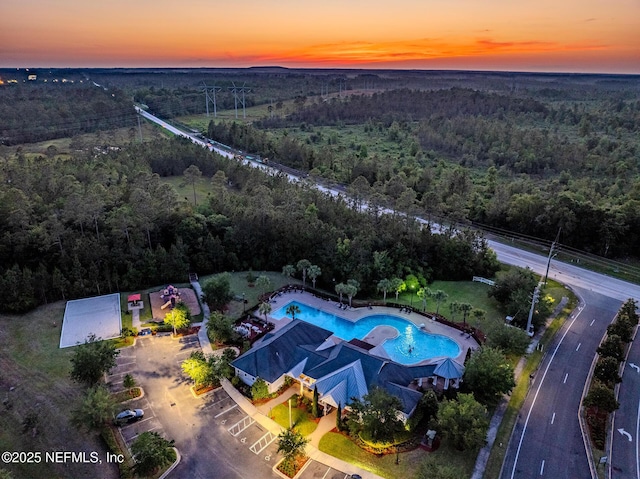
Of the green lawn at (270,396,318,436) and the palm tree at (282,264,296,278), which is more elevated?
the palm tree at (282,264,296,278)

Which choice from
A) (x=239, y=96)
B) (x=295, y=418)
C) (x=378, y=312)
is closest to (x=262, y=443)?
(x=295, y=418)

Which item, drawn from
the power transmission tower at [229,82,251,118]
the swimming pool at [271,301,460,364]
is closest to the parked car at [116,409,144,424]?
the swimming pool at [271,301,460,364]

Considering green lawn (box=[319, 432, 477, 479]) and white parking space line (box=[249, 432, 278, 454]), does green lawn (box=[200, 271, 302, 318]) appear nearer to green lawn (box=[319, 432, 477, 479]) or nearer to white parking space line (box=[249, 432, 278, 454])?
white parking space line (box=[249, 432, 278, 454])

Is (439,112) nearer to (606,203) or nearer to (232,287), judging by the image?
(606,203)

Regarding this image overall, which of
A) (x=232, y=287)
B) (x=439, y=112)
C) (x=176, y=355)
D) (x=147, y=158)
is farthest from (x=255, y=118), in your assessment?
(x=176, y=355)

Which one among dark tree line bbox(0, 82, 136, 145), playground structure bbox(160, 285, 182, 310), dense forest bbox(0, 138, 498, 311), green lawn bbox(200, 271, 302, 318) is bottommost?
green lawn bbox(200, 271, 302, 318)

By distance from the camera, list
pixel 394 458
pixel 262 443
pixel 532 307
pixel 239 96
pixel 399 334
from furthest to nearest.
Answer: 1. pixel 239 96
2. pixel 399 334
3. pixel 532 307
4. pixel 262 443
5. pixel 394 458

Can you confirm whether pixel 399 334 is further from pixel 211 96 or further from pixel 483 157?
pixel 211 96
